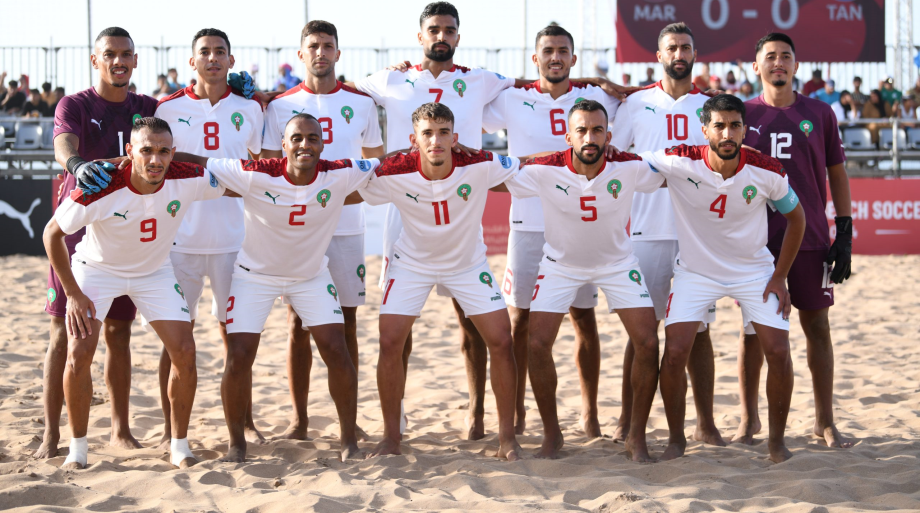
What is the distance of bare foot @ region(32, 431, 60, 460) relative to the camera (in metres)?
4.97

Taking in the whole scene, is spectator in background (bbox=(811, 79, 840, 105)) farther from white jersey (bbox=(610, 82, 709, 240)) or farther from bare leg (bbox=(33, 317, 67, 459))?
bare leg (bbox=(33, 317, 67, 459))

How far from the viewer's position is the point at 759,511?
400cm

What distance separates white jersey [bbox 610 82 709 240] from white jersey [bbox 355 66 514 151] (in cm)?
108

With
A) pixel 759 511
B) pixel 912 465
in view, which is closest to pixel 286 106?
pixel 759 511

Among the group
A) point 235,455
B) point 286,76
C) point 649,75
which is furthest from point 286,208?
point 649,75

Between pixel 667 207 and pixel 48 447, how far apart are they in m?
4.23

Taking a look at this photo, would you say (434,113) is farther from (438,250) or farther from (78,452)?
(78,452)

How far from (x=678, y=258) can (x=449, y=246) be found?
1.49 meters

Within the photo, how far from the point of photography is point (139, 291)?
4953 mm

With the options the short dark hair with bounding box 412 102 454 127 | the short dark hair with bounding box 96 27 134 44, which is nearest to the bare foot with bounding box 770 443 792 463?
the short dark hair with bounding box 412 102 454 127

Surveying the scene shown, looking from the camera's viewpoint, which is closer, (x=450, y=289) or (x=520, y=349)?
(x=450, y=289)

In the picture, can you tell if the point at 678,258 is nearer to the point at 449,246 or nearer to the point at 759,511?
A: the point at 449,246

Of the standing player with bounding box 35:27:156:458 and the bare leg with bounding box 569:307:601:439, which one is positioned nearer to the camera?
the standing player with bounding box 35:27:156:458

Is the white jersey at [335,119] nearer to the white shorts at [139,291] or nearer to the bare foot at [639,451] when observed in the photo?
the white shorts at [139,291]
